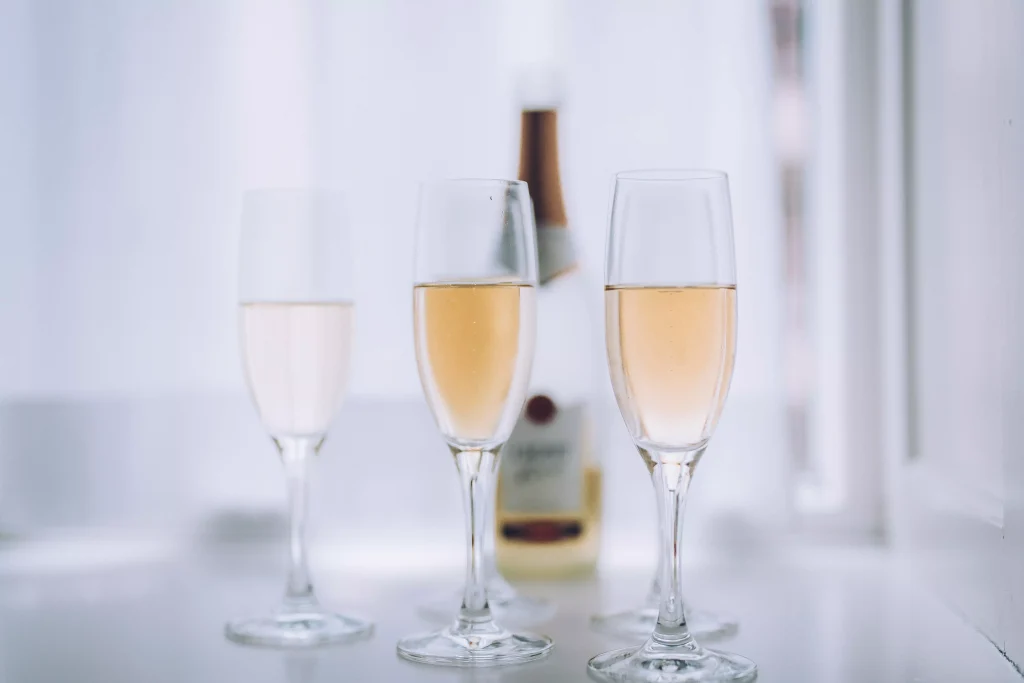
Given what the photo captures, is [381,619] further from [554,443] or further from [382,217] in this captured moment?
[382,217]

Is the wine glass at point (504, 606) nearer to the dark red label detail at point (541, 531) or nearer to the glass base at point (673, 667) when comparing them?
the dark red label detail at point (541, 531)

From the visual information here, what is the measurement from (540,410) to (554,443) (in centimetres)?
4

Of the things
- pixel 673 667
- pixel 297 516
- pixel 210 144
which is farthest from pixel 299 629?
pixel 210 144

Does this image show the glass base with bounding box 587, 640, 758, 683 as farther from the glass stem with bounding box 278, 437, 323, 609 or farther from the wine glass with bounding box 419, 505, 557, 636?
the glass stem with bounding box 278, 437, 323, 609

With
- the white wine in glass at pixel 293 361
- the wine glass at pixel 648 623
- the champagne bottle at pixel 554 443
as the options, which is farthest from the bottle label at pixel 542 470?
the white wine in glass at pixel 293 361

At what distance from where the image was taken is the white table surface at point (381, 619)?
31.5 inches

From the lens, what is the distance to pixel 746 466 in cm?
132

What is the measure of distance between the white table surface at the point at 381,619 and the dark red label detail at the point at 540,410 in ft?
0.54

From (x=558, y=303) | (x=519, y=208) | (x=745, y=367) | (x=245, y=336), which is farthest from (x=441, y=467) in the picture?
(x=519, y=208)

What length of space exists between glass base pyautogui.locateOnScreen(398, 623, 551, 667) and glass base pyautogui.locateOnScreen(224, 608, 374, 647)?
69 mm

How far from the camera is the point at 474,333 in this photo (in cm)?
81

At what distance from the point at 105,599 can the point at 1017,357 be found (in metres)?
0.82

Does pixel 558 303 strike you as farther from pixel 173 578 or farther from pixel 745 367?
pixel 173 578

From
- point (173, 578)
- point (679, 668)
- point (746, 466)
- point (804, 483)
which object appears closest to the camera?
point (679, 668)
